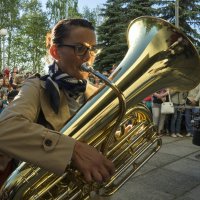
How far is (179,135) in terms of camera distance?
7.69m

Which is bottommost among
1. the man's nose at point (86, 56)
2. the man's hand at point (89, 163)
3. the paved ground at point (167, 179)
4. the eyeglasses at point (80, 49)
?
the paved ground at point (167, 179)

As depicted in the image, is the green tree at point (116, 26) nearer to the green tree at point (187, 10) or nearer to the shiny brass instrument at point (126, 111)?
the green tree at point (187, 10)

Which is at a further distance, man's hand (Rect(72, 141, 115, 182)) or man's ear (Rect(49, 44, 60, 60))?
man's ear (Rect(49, 44, 60, 60))

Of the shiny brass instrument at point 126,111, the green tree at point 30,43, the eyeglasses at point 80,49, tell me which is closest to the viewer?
the shiny brass instrument at point 126,111

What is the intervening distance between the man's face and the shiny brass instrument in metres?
0.20

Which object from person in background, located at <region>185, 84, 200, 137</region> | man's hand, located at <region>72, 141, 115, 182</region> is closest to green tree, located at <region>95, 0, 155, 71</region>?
person in background, located at <region>185, 84, 200, 137</region>

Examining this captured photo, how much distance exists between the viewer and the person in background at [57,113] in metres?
1.17

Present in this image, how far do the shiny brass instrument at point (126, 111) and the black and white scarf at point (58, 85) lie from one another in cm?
23

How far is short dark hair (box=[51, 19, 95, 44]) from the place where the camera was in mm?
1666

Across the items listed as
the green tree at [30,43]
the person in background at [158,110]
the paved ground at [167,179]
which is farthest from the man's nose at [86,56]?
the green tree at [30,43]

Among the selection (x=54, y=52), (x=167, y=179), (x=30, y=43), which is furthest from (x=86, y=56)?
(x=30, y=43)

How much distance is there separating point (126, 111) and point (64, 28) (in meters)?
0.55

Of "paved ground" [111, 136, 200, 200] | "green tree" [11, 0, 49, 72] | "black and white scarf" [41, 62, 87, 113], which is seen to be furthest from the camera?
"green tree" [11, 0, 49, 72]

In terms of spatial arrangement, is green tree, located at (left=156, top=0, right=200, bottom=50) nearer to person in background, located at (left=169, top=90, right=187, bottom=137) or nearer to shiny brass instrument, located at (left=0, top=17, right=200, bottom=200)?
person in background, located at (left=169, top=90, right=187, bottom=137)
